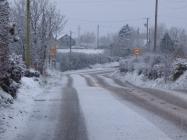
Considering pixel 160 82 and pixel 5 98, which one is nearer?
pixel 5 98

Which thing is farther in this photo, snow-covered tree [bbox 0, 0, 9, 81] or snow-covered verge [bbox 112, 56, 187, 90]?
snow-covered verge [bbox 112, 56, 187, 90]

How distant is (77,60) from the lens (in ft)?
360

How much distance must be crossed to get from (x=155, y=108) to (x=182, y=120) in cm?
388

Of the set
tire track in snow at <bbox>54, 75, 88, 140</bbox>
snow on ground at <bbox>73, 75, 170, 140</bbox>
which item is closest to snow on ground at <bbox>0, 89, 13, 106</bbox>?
tire track in snow at <bbox>54, 75, 88, 140</bbox>

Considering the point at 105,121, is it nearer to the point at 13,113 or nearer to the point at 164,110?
the point at 13,113

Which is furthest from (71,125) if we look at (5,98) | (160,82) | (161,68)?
(161,68)

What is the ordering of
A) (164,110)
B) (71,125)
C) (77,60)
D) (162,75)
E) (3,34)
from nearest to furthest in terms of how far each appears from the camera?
(71,125) → (3,34) → (164,110) → (162,75) → (77,60)

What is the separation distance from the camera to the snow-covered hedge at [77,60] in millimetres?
106312

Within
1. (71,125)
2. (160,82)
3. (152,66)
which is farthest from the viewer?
(152,66)

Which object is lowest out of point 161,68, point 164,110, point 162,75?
point 162,75

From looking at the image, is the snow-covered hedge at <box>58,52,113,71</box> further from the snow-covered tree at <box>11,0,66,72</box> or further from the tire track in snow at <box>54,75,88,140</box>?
the tire track in snow at <box>54,75,88,140</box>

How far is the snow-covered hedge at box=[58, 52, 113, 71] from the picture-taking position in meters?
106

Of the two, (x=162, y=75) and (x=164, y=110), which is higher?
(x=164, y=110)

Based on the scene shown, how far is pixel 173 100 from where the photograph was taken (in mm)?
23250
